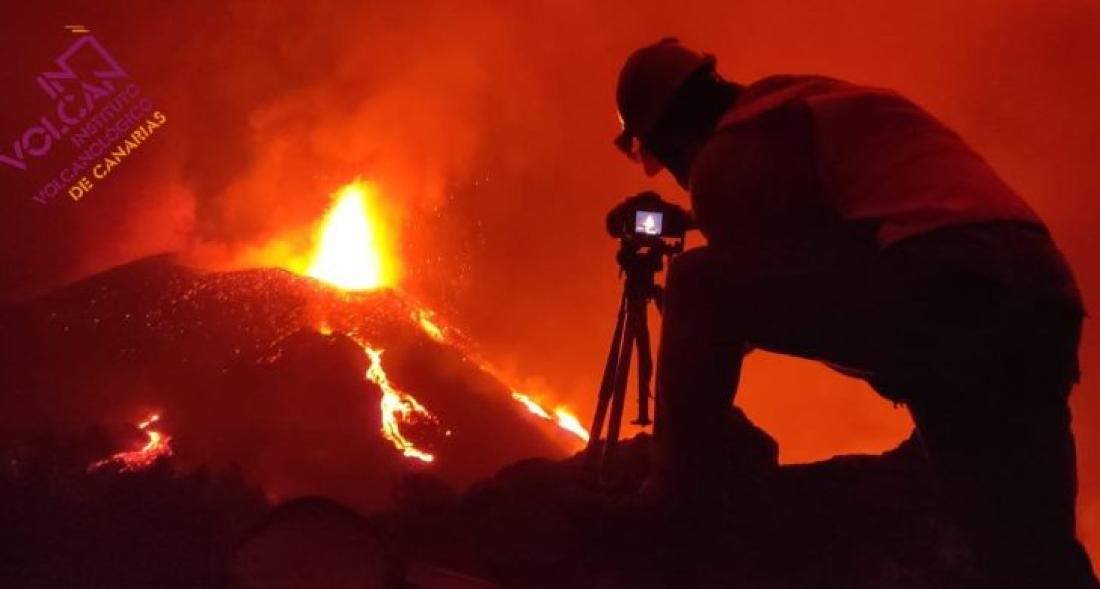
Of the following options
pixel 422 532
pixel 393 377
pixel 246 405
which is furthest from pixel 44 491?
pixel 393 377

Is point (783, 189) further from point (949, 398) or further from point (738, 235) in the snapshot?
point (949, 398)

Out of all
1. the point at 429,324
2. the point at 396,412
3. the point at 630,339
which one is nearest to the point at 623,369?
the point at 630,339

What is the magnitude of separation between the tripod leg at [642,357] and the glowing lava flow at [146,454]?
21.1ft

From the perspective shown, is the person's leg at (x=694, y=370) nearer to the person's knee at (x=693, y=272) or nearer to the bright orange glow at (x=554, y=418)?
→ the person's knee at (x=693, y=272)

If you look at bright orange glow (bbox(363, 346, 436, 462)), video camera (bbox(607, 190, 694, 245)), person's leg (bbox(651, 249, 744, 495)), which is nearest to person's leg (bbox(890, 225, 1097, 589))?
person's leg (bbox(651, 249, 744, 495))

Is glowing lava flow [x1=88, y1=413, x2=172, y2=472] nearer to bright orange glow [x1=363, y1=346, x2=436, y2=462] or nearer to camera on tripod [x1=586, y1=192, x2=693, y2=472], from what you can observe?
bright orange glow [x1=363, y1=346, x2=436, y2=462]

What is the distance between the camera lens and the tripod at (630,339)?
5.23 m

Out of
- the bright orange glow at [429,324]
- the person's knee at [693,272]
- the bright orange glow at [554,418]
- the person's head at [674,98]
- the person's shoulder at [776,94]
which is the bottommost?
the bright orange glow at [554,418]

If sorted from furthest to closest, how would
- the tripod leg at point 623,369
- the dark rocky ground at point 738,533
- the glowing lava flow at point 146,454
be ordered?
the glowing lava flow at point 146,454 < the tripod leg at point 623,369 < the dark rocky ground at point 738,533

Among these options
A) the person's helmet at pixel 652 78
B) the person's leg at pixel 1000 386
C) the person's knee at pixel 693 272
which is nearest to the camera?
the person's leg at pixel 1000 386

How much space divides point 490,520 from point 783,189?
10.5ft

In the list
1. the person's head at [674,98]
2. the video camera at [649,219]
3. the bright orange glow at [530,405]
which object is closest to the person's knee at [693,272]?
the person's head at [674,98]

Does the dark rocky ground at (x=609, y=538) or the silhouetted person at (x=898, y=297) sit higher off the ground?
the silhouetted person at (x=898, y=297)

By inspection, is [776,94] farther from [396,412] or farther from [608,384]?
[396,412]
